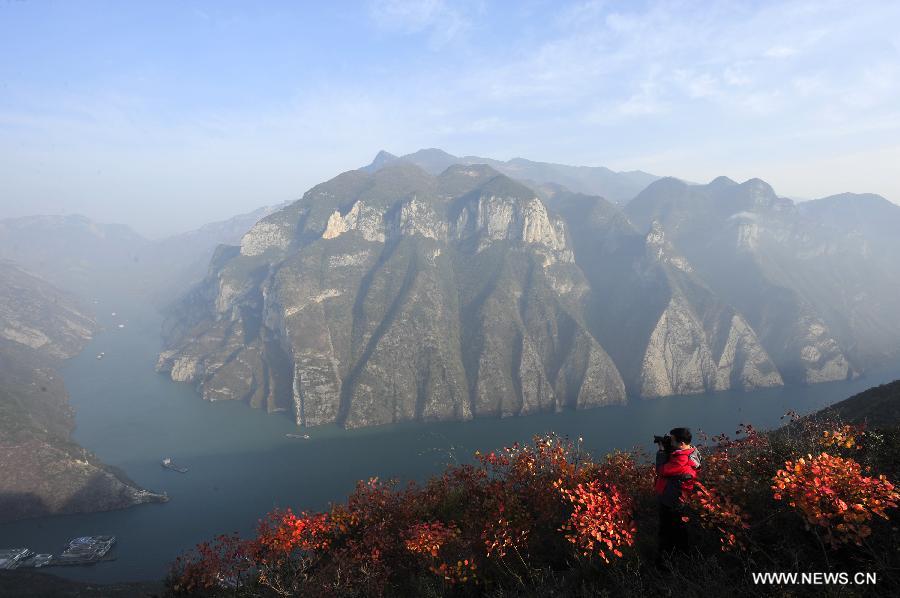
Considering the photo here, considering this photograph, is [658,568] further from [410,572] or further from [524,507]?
[410,572]

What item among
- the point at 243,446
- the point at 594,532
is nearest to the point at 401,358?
the point at 243,446

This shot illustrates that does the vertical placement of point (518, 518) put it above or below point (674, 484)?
below

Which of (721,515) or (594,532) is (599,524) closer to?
(594,532)

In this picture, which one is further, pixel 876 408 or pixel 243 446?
pixel 243 446

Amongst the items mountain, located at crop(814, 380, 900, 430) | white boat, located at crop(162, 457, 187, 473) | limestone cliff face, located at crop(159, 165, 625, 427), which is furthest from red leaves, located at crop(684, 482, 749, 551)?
limestone cliff face, located at crop(159, 165, 625, 427)

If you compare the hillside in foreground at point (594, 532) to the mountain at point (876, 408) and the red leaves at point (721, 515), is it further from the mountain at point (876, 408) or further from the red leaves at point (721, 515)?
the mountain at point (876, 408)

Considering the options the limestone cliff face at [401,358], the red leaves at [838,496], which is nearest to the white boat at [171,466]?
the limestone cliff face at [401,358]

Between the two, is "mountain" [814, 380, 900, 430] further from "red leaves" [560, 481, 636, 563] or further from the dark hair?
the dark hair
